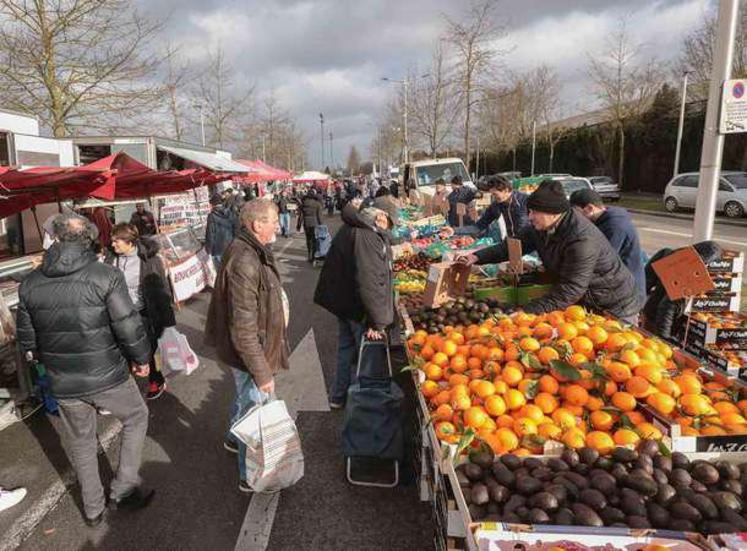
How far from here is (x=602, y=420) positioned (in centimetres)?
254

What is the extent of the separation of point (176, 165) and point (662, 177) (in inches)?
1118

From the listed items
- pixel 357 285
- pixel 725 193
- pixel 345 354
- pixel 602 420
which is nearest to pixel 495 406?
pixel 602 420

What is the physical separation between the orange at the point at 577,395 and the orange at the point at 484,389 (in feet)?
1.33

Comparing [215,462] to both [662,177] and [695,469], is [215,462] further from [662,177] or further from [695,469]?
[662,177]

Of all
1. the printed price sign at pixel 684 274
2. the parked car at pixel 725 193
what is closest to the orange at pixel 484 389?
the printed price sign at pixel 684 274

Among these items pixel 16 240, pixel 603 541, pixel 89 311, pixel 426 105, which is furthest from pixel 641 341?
pixel 426 105

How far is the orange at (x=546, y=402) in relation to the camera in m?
2.68

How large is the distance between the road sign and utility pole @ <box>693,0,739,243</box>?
6 centimetres

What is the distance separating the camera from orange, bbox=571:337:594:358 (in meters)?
3.00

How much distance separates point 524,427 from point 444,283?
2091mm

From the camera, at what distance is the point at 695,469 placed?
218 centimetres

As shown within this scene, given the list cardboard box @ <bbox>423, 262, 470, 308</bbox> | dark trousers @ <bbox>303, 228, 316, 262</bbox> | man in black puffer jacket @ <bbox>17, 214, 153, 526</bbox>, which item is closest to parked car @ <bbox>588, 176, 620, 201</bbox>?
dark trousers @ <bbox>303, 228, 316, 262</bbox>

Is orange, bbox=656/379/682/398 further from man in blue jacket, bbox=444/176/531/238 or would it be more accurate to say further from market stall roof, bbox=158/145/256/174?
market stall roof, bbox=158/145/256/174

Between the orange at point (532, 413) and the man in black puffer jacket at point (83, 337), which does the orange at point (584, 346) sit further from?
the man in black puffer jacket at point (83, 337)
